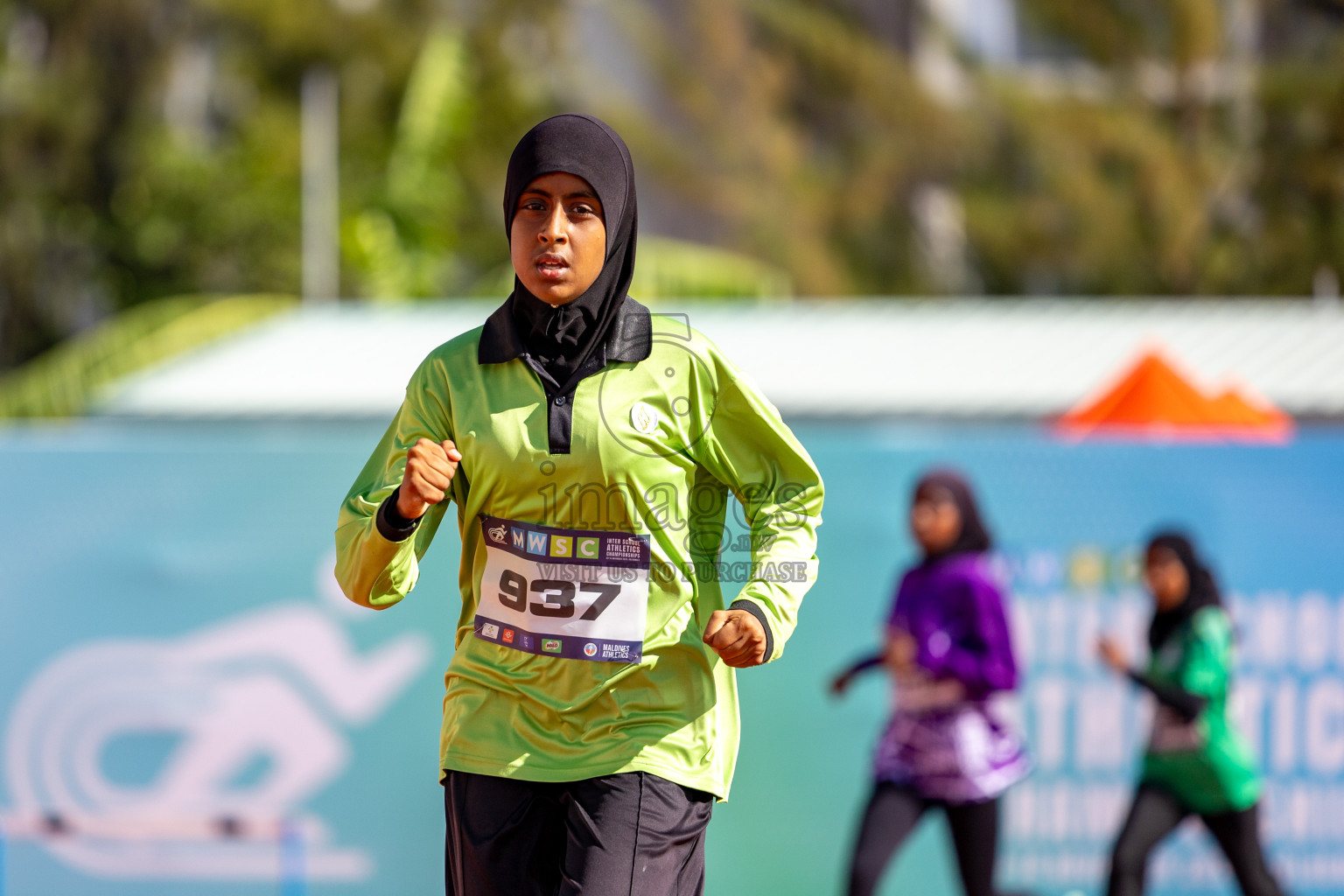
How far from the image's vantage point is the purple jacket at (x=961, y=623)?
558 centimetres

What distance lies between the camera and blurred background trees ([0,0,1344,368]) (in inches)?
972

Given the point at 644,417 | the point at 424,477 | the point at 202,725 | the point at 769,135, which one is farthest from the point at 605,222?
the point at 769,135

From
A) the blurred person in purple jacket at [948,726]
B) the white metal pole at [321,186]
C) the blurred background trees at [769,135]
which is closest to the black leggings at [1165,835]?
the blurred person in purple jacket at [948,726]

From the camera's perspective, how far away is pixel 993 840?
563 cm

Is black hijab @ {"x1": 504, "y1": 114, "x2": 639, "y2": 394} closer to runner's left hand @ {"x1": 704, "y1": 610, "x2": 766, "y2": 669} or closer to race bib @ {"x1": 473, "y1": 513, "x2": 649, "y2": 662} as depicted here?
race bib @ {"x1": 473, "y1": 513, "x2": 649, "y2": 662}

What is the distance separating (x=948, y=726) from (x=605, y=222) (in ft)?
10.7

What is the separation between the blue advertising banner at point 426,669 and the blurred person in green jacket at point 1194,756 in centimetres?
52

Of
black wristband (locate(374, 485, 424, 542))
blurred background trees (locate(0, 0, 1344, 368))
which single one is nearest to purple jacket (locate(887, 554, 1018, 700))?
black wristband (locate(374, 485, 424, 542))

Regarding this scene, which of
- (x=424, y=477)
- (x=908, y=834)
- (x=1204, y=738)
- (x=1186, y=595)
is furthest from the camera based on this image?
(x=1186, y=595)

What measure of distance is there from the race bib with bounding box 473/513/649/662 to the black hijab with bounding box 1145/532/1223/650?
3.54 meters

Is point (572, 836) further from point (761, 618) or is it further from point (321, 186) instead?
point (321, 186)

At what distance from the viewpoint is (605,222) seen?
9.51ft

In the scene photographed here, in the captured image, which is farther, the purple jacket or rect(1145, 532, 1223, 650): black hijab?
rect(1145, 532, 1223, 650): black hijab

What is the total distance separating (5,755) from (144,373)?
3.40 metres
